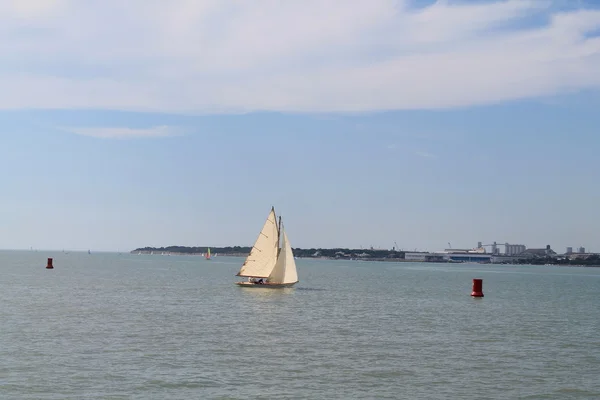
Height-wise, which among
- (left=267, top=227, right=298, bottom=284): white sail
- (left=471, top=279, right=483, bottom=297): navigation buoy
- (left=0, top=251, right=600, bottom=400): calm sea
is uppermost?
(left=267, top=227, right=298, bottom=284): white sail

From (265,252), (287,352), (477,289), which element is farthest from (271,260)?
(287,352)

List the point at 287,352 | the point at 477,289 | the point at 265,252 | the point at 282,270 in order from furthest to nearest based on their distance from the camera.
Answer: the point at 477,289 → the point at 282,270 → the point at 265,252 → the point at 287,352

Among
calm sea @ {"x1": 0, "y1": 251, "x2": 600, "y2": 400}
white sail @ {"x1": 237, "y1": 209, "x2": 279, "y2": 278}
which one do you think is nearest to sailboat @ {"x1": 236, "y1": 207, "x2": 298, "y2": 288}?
white sail @ {"x1": 237, "y1": 209, "x2": 279, "y2": 278}

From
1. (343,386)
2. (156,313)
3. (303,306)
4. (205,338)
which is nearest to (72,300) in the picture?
(156,313)

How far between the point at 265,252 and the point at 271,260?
1.66 metres

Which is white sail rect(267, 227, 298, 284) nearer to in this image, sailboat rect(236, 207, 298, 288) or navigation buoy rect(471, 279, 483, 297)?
sailboat rect(236, 207, 298, 288)

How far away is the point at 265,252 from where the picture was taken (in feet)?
330

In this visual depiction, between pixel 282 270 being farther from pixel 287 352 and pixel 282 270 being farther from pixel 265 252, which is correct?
pixel 287 352

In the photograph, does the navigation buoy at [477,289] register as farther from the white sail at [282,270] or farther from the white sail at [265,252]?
the white sail at [265,252]

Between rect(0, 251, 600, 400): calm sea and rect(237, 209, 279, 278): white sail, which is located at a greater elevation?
rect(237, 209, 279, 278): white sail

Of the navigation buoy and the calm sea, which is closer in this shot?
the calm sea

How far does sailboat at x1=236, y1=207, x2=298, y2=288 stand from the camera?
325 feet

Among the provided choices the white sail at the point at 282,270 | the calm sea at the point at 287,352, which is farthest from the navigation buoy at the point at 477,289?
the white sail at the point at 282,270

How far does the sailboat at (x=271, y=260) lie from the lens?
3905 inches
